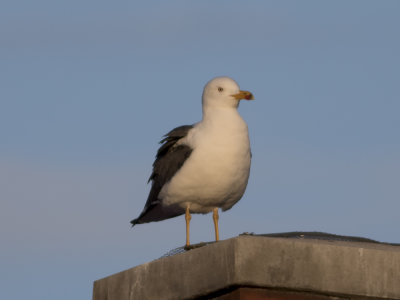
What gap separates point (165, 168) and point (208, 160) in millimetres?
1207

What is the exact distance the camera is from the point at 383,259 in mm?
8438

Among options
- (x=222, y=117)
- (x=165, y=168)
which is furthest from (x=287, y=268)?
(x=165, y=168)

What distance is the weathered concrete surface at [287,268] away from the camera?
8.02 m

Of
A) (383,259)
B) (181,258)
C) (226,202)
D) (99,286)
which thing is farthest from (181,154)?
(383,259)

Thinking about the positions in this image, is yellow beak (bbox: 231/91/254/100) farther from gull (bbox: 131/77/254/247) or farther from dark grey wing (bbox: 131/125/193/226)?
dark grey wing (bbox: 131/125/193/226)

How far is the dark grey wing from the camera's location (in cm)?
1242

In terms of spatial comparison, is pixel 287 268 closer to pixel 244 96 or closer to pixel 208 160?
pixel 208 160

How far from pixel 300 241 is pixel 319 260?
0.25 metres

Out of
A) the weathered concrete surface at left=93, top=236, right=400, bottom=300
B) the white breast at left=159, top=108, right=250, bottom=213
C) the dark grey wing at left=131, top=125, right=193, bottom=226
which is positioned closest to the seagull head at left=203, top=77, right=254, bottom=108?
the white breast at left=159, top=108, right=250, bottom=213

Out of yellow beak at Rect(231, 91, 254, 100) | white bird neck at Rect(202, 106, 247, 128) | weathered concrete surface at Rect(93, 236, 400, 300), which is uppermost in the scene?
yellow beak at Rect(231, 91, 254, 100)

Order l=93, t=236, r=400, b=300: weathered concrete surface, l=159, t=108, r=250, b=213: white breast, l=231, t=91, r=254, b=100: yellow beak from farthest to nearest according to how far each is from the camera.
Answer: l=231, t=91, r=254, b=100: yellow beak < l=159, t=108, r=250, b=213: white breast < l=93, t=236, r=400, b=300: weathered concrete surface

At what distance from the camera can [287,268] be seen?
8.12 metres

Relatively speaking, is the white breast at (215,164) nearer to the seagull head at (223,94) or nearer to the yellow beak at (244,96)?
the seagull head at (223,94)

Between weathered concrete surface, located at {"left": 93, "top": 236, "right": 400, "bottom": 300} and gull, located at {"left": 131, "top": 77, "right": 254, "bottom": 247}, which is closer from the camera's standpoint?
weathered concrete surface, located at {"left": 93, "top": 236, "right": 400, "bottom": 300}
